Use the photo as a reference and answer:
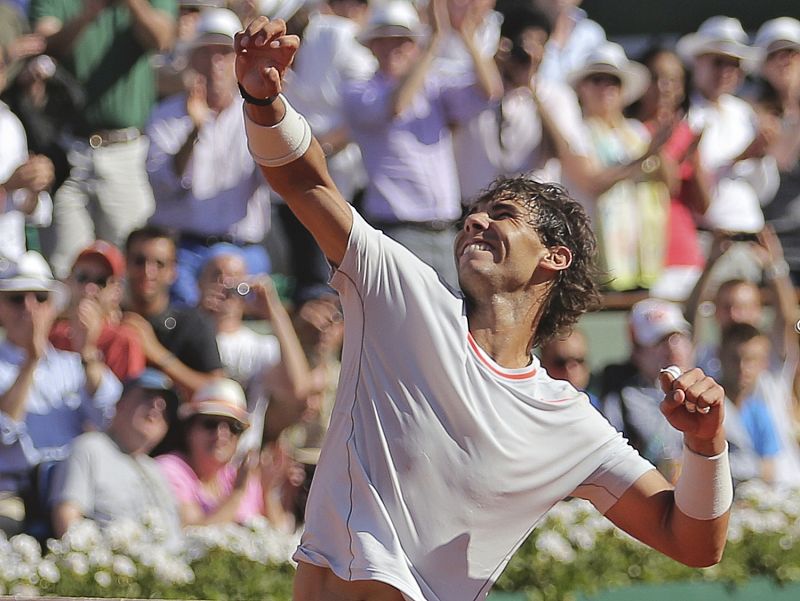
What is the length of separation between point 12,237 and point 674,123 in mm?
3173

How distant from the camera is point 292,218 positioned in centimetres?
809

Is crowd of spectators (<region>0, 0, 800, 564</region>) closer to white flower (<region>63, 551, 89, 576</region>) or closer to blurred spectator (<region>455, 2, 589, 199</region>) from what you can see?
blurred spectator (<region>455, 2, 589, 199</region>)

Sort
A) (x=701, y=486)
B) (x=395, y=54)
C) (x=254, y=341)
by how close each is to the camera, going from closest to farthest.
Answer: (x=701, y=486) < (x=254, y=341) < (x=395, y=54)

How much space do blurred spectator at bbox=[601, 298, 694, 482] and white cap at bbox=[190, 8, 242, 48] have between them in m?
2.22

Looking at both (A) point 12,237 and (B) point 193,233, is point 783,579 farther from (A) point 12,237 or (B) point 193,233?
(A) point 12,237

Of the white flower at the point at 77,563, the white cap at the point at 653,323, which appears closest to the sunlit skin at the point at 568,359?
the white cap at the point at 653,323

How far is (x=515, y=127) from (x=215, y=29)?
1467mm

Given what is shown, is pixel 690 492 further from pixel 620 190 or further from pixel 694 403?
pixel 620 190

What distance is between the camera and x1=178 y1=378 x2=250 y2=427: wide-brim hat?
632 centimetres

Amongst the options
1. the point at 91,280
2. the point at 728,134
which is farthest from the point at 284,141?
the point at 728,134

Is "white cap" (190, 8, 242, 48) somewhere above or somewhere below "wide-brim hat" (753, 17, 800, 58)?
above

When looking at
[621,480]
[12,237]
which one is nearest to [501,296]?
[621,480]

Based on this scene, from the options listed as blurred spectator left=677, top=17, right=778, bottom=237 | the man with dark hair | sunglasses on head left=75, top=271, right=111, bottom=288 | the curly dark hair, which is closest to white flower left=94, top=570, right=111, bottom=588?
sunglasses on head left=75, top=271, right=111, bottom=288

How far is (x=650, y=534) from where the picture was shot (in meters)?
3.77
